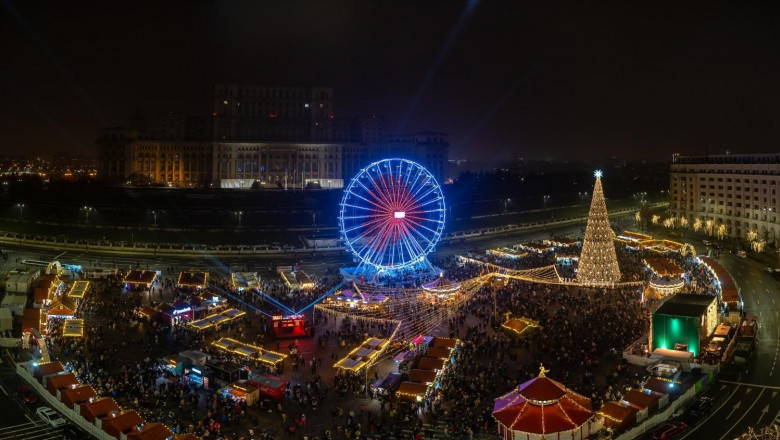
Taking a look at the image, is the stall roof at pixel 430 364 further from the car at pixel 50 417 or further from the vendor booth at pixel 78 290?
the vendor booth at pixel 78 290

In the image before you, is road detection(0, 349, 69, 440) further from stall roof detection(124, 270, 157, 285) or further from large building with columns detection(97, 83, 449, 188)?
large building with columns detection(97, 83, 449, 188)

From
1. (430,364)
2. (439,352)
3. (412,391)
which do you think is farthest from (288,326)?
(412,391)

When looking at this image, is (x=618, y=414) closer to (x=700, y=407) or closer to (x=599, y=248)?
(x=700, y=407)

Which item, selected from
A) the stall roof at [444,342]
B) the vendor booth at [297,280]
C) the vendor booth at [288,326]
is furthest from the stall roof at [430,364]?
the vendor booth at [297,280]

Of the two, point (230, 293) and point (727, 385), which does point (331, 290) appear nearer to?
point (230, 293)

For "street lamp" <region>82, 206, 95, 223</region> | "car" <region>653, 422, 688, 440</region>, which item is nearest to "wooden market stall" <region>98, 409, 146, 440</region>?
"car" <region>653, 422, 688, 440</region>

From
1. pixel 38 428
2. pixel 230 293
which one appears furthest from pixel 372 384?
pixel 230 293

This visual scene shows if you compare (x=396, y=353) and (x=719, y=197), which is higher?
(x=719, y=197)
